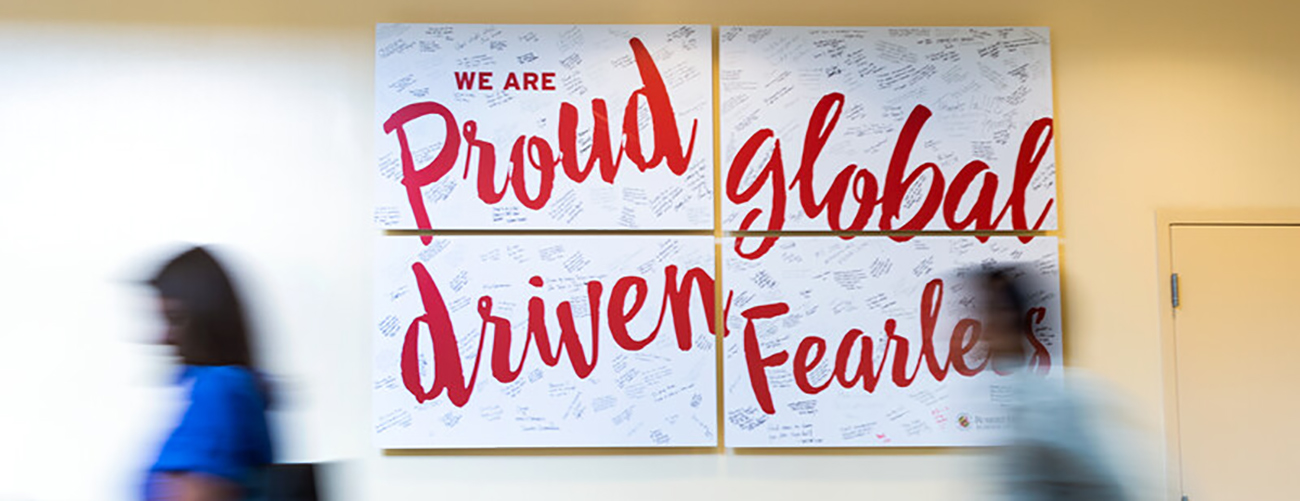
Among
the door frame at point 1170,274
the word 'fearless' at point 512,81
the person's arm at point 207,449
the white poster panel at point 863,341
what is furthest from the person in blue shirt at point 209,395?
the door frame at point 1170,274

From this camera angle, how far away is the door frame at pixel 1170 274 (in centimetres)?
321

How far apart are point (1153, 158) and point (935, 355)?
989mm

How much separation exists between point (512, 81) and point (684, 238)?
746 millimetres

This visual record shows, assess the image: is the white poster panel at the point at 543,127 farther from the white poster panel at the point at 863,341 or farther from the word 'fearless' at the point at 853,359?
the word 'fearless' at the point at 853,359

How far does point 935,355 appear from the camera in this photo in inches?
125

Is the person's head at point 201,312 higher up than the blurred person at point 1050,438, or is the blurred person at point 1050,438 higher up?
the person's head at point 201,312

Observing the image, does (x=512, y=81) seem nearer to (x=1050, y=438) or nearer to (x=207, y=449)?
(x=207, y=449)

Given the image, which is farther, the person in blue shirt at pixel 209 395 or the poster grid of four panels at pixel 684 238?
the poster grid of four panels at pixel 684 238

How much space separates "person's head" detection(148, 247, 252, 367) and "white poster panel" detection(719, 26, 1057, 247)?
169cm

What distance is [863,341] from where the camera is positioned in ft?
10.4

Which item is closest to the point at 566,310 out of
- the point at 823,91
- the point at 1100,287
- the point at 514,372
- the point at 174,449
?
the point at 514,372

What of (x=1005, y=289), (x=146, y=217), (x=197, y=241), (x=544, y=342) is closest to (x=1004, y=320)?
(x=1005, y=289)

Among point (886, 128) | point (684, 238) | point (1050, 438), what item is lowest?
point (1050, 438)

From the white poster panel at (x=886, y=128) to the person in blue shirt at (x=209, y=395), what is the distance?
5.58 ft
